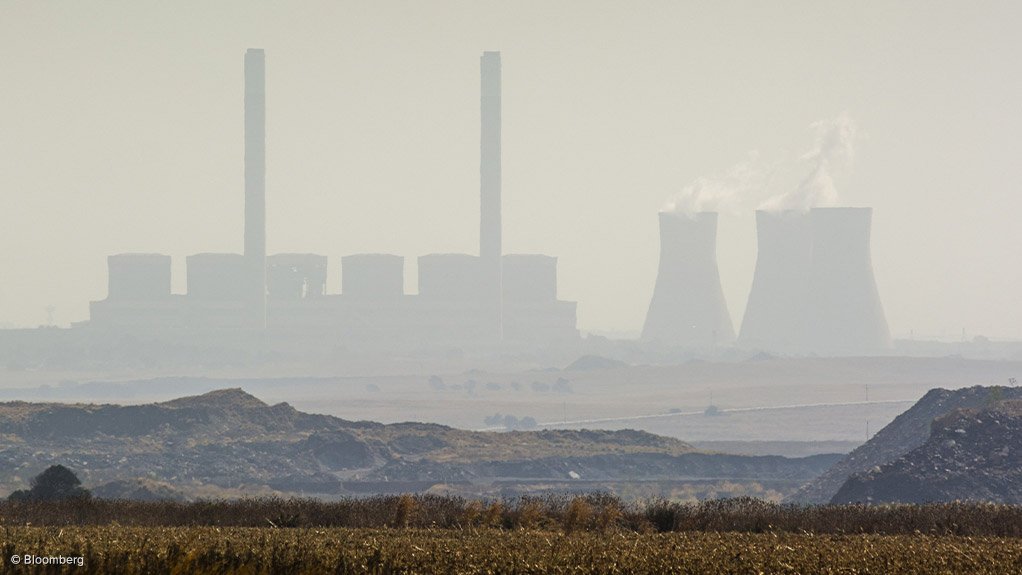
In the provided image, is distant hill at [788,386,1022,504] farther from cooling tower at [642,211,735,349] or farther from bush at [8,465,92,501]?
cooling tower at [642,211,735,349]

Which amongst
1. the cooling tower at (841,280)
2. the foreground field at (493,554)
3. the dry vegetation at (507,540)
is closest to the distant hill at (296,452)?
the dry vegetation at (507,540)

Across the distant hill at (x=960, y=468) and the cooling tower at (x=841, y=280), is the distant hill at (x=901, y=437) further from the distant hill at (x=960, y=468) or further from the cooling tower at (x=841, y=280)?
the cooling tower at (x=841, y=280)

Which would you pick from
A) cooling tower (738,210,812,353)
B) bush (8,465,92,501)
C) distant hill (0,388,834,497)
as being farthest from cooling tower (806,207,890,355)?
bush (8,465,92,501)

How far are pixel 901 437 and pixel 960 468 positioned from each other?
16.1m

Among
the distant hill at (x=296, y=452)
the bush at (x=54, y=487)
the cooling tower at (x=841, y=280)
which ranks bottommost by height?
the distant hill at (x=296, y=452)

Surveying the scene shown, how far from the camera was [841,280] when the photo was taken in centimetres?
17700

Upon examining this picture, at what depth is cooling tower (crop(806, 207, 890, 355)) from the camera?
170 meters

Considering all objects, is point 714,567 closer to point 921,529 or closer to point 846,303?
point 921,529

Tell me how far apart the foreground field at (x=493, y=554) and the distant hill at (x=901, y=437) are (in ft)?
129

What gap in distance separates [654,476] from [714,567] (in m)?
65.7

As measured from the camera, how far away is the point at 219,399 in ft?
345

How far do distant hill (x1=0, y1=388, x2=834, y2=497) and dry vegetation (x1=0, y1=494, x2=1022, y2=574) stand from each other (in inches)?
1455

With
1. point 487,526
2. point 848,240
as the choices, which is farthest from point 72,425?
point 848,240

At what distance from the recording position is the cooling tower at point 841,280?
6703 inches
